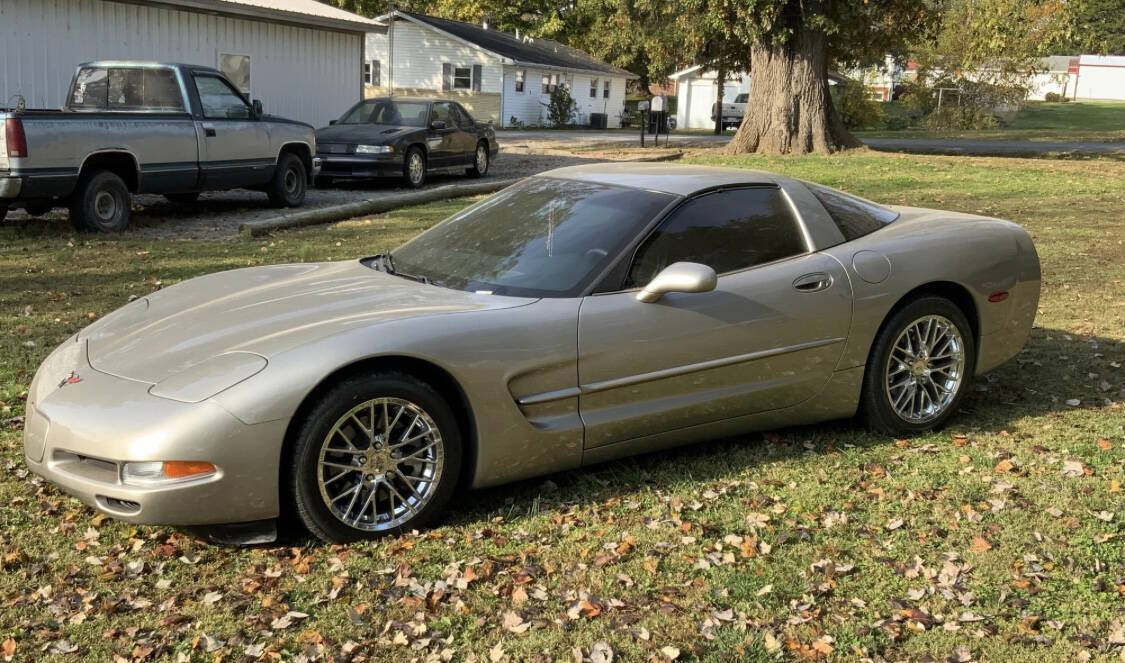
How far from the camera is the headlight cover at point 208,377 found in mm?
3875

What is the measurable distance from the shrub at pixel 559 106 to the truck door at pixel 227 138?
34601 mm

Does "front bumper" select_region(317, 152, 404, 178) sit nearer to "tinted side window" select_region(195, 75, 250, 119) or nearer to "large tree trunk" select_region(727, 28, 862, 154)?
"tinted side window" select_region(195, 75, 250, 119)

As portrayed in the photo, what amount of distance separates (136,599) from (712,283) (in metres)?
2.51

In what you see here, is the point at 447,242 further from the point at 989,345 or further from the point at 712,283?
the point at 989,345

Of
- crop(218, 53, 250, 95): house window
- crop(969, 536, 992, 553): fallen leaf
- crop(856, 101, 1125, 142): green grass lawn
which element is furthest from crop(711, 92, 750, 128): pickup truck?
crop(969, 536, 992, 553): fallen leaf

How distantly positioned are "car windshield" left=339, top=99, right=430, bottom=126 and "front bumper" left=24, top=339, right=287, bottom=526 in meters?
14.6

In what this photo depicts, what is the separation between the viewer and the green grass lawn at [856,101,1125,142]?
38.4 m

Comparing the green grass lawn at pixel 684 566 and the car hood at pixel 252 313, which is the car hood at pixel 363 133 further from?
the car hood at pixel 252 313

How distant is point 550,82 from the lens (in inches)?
1898

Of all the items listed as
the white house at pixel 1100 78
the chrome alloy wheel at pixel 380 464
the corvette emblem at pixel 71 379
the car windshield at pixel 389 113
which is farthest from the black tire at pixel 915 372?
the white house at pixel 1100 78

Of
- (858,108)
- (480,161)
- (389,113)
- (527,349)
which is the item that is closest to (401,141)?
(389,113)

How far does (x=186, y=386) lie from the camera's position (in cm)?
392

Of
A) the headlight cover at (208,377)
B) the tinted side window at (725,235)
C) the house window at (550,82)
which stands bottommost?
the headlight cover at (208,377)

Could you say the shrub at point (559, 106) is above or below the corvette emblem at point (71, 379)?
above
